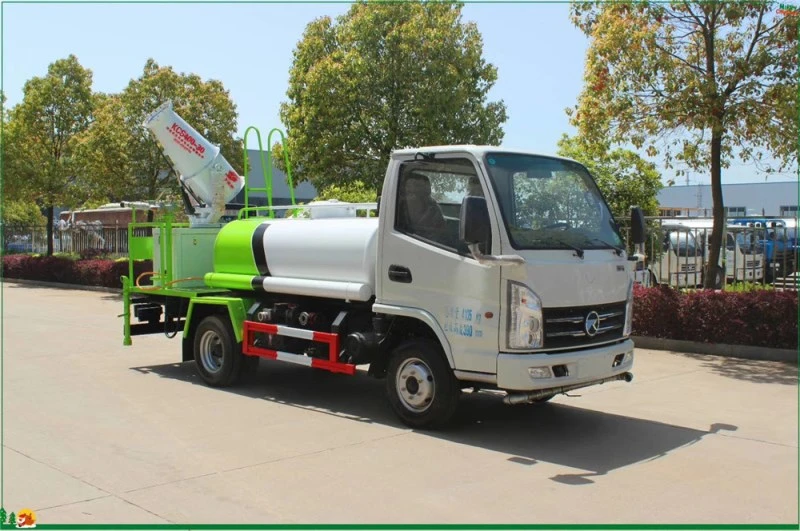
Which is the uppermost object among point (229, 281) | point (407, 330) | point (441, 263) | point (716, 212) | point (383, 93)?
point (383, 93)

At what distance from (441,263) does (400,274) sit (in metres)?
0.50

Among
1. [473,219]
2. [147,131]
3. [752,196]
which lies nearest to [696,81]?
[473,219]

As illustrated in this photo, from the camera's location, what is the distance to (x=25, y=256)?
104ft

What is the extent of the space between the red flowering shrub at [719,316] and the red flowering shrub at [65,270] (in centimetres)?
1785

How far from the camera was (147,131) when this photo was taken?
24531 mm

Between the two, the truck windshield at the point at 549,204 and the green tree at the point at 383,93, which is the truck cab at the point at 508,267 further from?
the green tree at the point at 383,93

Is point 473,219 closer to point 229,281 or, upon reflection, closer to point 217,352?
point 229,281

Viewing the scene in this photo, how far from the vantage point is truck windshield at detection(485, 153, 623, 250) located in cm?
716

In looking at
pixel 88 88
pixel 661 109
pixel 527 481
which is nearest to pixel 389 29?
pixel 661 109

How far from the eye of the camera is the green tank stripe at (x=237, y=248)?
380 inches

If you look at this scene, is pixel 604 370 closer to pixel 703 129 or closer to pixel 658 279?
pixel 703 129

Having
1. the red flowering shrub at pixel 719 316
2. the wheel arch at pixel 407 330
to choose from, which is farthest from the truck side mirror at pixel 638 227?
the red flowering shrub at pixel 719 316

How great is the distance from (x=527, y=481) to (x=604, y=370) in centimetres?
169

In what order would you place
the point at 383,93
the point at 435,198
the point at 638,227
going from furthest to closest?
the point at 383,93
the point at 638,227
the point at 435,198
